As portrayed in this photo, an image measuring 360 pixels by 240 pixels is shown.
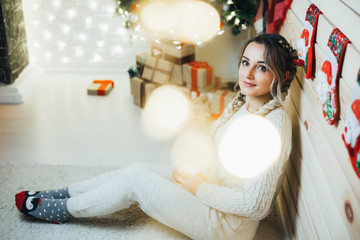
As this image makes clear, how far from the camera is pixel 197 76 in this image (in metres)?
3.01

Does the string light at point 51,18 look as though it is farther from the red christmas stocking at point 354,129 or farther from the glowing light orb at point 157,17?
the red christmas stocking at point 354,129

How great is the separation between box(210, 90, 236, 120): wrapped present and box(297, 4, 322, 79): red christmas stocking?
1.39 m

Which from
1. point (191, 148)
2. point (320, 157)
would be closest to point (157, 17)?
point (191, 148)

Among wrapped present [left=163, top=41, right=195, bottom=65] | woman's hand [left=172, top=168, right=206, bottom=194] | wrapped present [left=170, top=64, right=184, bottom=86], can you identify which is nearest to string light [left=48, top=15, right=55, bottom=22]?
wrapped present [left=163, top=41, right=195, bottom=65]

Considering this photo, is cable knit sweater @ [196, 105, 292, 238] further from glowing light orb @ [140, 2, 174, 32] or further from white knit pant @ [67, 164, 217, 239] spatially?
glowing light orb @ [140, 2, 174, 32]

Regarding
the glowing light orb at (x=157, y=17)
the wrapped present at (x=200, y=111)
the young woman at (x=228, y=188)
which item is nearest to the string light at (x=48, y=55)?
the glowing light orb at (x=157, y=17)

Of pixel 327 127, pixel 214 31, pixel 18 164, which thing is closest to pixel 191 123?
pixel 214 31

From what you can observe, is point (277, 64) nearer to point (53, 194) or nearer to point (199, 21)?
point (53, 194)

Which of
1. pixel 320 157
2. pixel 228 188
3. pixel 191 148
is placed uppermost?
pixel 320 157

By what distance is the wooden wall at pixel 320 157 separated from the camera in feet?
3.22

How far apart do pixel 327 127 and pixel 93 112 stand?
236 cm

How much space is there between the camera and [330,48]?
3.82 ft

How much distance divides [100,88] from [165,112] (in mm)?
789

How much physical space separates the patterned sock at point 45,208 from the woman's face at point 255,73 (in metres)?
0.99
